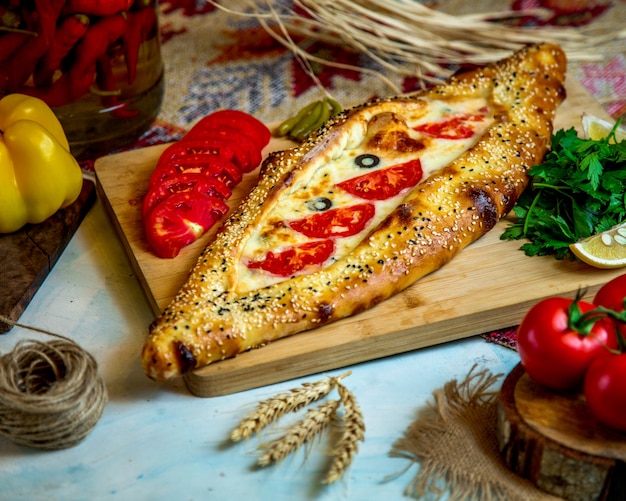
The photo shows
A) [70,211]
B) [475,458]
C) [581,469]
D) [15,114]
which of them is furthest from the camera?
[70,211]

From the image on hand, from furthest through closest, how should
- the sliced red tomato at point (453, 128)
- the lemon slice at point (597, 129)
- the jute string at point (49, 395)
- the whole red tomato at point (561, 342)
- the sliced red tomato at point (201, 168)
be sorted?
the lemon slice at point (597, 129)
the sliced red tomato at point (453, 128)
the sliced red tomato at point (201, 168)
the jute string at point (49, 395)
the whole red tomato at point (561, 342)

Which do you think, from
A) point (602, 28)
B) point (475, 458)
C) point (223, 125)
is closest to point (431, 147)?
point (223, 125)

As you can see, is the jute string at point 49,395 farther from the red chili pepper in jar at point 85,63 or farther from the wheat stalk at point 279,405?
the red chili pepper in jar at point 85,63

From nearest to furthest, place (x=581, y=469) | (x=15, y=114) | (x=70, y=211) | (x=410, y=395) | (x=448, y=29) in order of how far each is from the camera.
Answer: (x=581, y=469) < (x=410, y=395) < (x=15, y=114) < (x=70, y=211) < (x=448, y=29)

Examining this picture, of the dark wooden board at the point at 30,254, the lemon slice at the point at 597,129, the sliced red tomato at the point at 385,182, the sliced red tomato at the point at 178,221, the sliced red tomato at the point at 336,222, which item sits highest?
the lemon slice at the point at 597,129

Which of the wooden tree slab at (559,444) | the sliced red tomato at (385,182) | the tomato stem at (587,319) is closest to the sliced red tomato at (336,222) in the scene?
the sliced red tomato at (385,182)

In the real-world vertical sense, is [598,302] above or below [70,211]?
above

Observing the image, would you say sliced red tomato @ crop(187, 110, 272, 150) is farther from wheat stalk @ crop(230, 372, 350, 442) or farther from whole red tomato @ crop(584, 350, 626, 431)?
whole red tomato @ crop(584, 350, 626, 431)

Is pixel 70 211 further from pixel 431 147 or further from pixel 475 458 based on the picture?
pixel 475 458
